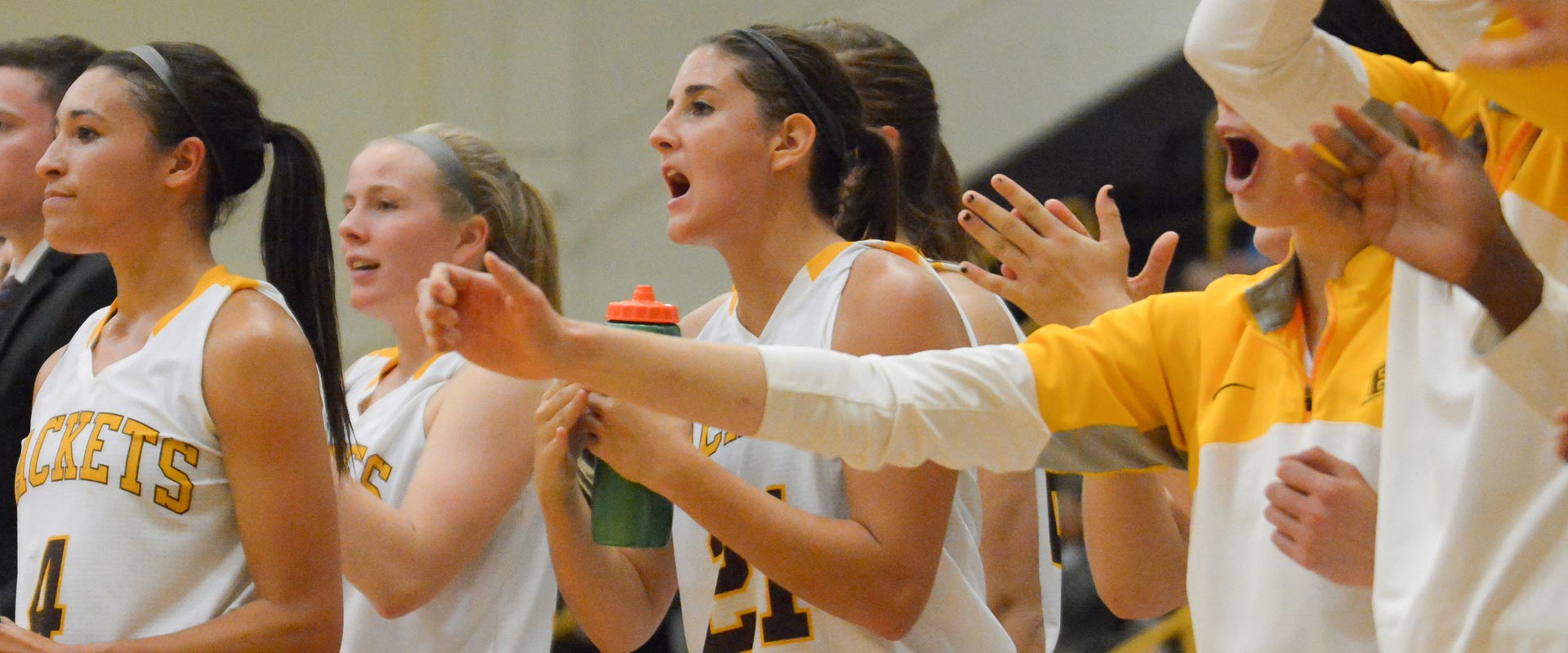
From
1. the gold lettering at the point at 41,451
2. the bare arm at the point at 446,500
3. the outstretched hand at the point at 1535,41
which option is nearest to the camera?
the outstretched hand at the point at 1535,41

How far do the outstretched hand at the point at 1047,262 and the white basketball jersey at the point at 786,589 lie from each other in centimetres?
17

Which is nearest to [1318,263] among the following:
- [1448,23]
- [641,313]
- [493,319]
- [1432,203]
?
[1448,23]

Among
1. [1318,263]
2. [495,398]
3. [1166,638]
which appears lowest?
[1166,638]

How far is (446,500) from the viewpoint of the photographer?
2393 millimetres

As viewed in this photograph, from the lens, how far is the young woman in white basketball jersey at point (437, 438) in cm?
235

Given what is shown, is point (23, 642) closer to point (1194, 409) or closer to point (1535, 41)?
point (1194, 409)

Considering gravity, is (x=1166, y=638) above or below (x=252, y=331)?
below

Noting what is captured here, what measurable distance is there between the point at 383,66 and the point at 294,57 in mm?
321

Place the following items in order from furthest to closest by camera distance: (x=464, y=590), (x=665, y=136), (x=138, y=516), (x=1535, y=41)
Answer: (x=464, y=590)
(x=665, y=136)
(x=138, y=516)
(x=1535, y=41)

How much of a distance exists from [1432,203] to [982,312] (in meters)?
1.29

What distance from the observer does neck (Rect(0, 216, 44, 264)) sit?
9.02ft

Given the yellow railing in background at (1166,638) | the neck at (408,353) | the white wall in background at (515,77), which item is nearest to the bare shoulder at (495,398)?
the neck at (408,353)

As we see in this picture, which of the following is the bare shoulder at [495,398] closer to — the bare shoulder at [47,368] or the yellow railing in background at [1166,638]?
the bare shoulder at [47,368]

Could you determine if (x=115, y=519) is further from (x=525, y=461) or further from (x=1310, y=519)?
(x=1310, y=519)
